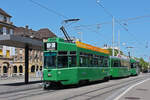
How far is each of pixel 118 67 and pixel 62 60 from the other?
14607mm

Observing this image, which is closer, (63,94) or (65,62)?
(63,94)

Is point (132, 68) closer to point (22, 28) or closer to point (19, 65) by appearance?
point (19, 65)

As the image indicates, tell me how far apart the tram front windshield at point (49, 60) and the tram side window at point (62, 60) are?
12.2 inches

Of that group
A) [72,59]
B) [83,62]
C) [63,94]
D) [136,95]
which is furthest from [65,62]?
[136,95]

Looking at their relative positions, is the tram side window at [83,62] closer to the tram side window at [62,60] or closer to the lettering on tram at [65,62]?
the lettering on tram at [65,62]

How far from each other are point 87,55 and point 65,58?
2.68 m

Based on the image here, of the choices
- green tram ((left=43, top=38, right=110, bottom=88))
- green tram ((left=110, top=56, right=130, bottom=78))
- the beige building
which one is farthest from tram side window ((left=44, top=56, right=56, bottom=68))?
the beige building

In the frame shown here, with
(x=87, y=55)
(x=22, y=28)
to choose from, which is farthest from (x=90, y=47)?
(x=22, y=28)

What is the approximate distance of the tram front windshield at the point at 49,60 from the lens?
14.8 metres

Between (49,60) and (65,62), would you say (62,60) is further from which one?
(49,60)

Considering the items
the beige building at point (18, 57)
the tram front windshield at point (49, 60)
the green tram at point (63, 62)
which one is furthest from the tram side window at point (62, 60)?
the beige building at point (18, 57)

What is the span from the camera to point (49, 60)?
49.1 feet

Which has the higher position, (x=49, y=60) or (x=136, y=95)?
(x=49, y=60)

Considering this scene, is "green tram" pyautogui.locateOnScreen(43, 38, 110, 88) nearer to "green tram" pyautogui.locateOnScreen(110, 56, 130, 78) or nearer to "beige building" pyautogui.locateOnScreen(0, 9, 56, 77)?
"green tram" pyautogui.locateOnScreen(110, 56, 130, 78)
